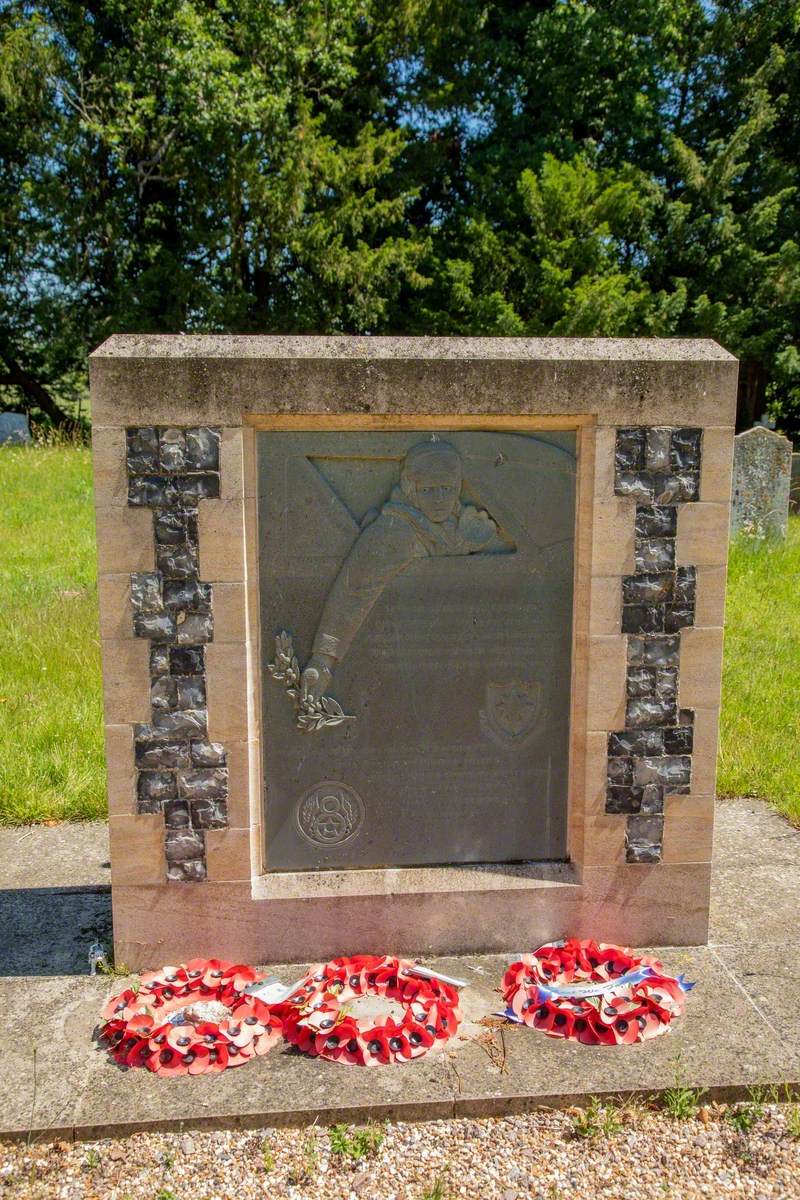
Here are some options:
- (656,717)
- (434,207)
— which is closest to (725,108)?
(434,207)

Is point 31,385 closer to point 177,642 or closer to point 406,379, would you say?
point 177,642

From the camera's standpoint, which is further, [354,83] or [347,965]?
[354,83]

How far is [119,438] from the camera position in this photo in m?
3.34

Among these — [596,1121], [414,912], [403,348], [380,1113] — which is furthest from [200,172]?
[596,1121]

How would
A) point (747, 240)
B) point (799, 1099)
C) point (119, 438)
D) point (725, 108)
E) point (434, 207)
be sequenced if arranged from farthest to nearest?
1. point (434, 207)
2. point (725, 108)
3. point (747, 240)
4. point (119, 438)
5. point (799, 1099)

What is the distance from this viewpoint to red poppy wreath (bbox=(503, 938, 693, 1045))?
10.8 feet

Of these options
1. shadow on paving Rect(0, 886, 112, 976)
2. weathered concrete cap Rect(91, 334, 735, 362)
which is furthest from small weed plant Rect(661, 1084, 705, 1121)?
weathered concrete cap Rect(91, 334, 735, 362)

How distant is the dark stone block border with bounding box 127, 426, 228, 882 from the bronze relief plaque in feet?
0.78

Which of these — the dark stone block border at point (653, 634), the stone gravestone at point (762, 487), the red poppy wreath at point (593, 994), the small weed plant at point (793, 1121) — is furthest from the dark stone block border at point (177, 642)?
the stone gravestone at point (762, 487)

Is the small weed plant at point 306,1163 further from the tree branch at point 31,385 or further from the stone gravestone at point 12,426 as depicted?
the tree branch at point 31,385

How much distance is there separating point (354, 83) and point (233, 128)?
15.8ft

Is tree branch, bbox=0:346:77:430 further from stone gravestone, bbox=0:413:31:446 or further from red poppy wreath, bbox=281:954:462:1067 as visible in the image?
red poppy wreath, bbox=281:954:462:1067

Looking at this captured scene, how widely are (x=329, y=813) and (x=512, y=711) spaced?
33.1 inches

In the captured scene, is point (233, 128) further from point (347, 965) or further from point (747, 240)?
point (347, 965)
